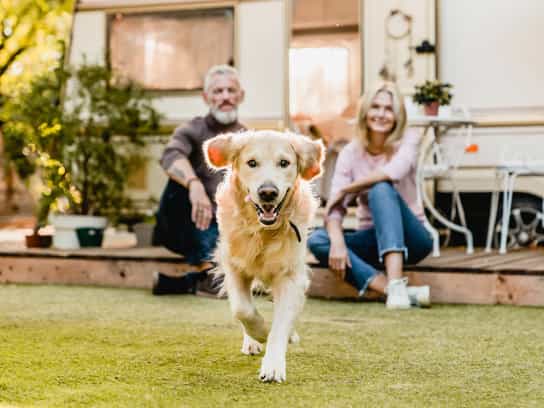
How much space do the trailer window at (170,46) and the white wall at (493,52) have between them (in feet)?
5.10

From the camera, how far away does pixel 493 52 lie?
5633mm

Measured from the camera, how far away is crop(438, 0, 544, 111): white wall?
18.3 ft

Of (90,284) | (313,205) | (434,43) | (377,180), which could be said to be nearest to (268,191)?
(313,205)

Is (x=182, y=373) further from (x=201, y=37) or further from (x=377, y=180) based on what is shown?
(x=201, y=37)

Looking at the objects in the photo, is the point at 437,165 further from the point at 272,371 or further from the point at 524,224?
the point at 272,371

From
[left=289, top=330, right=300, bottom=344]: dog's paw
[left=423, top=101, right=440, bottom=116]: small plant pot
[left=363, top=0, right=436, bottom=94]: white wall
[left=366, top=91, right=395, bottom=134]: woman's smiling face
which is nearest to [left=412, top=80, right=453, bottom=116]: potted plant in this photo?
[left=423, top=101, right=440, bottom=116]: small plant pot

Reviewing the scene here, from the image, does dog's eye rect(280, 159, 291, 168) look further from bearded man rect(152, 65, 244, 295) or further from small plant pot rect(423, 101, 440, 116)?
small plant pot rect(423, 101, 440, 116)

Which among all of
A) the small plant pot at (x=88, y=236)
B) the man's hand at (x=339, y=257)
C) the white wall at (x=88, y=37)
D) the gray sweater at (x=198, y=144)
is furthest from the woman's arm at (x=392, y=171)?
the white wall at (x=88, y=37)

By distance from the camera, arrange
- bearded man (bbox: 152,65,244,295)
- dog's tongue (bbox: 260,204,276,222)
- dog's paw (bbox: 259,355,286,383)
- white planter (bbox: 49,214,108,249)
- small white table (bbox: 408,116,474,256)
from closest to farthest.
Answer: dog's paw (bbox: 259,355,286,383) < dog's tongue (bbox: 260,204,276,222) < bearded man (bbox: 152,65,244,295) < small white table (bbox: 408,116,474,256) < white planter (bbox: 49,214,108,249)

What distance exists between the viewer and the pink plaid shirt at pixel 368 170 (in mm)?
4102

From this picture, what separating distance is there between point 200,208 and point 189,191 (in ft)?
0.81

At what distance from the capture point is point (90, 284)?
4863 mm

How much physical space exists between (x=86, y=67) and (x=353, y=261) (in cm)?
277

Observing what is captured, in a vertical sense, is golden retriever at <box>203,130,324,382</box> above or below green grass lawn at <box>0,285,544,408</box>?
above
